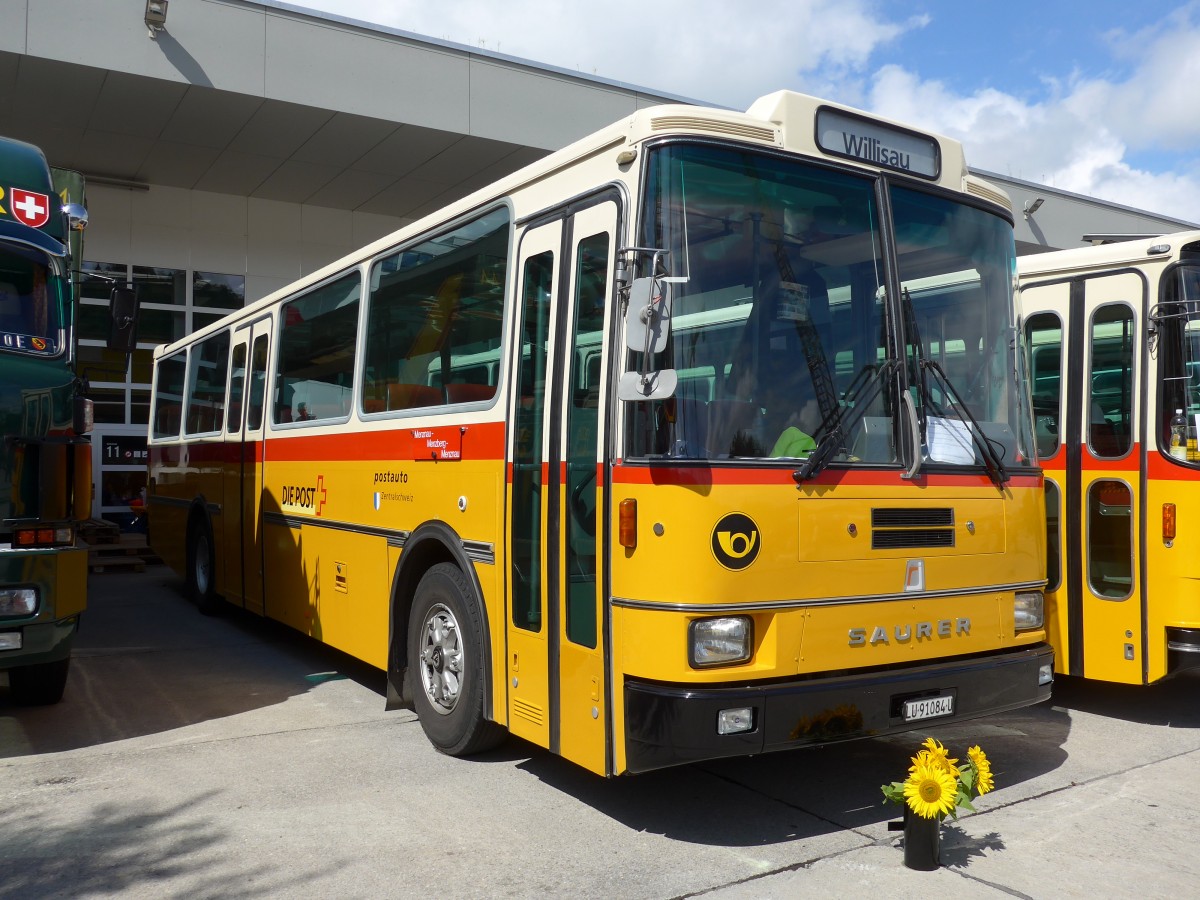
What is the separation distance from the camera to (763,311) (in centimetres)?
443

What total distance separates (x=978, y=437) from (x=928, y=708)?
130cm

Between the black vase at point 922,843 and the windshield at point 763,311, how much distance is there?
1492 mm

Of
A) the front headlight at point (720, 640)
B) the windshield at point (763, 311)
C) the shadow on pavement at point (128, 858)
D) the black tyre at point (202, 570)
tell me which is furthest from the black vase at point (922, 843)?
the black tyre at point (202, 570)

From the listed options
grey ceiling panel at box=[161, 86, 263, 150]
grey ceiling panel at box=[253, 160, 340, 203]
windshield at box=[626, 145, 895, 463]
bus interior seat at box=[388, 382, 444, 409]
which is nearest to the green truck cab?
bus interior seat at box=[388, 382, 444, 409]

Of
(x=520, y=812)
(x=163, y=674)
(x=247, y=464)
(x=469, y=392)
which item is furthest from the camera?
(x=247, y=464)

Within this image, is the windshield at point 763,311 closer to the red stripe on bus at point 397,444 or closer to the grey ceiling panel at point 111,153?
the red stripe on bus at point 397,444

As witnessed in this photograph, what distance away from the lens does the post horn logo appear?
13.5ft

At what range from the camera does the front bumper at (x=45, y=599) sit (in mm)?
5750

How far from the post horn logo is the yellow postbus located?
10 millimetres

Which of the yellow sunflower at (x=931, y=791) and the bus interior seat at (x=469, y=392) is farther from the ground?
the bus interior seat at (x=469, y=392)

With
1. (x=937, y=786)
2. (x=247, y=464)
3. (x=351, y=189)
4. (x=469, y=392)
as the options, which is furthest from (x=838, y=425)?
(x=351, y=189)

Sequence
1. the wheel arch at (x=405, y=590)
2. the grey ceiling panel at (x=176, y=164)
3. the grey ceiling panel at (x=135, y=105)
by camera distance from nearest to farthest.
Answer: the wheel arch at (x=405, y=590)
the grey ceiling panel at (x=135, y=105)
the grey ceiling panel at (x=176, y=164)

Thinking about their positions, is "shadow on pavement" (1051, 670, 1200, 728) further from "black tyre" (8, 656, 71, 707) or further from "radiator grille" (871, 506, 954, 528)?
"black tyre" (8, 656, 71, 707)

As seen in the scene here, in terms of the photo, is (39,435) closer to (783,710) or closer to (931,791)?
(783,710)
